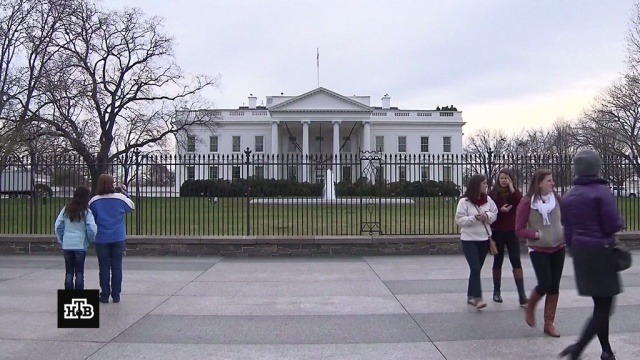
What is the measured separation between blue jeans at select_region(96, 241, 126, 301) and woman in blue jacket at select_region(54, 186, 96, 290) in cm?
26

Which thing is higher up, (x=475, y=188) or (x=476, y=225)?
(x=475, y=188)

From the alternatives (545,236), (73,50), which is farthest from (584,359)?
(73,50)

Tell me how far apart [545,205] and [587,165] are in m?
1.25

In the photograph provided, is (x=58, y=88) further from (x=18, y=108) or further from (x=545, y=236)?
(x=545, y=236)

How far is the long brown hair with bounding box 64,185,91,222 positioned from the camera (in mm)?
6980

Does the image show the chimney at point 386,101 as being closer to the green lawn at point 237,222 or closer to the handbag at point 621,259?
the green lawn at point 237,222

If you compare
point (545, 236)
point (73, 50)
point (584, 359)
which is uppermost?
point (73, 50)

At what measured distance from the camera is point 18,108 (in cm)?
2969

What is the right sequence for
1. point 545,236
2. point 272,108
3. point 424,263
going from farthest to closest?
point 272,108
point 424,263
point 545,236

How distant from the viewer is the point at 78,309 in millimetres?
6609

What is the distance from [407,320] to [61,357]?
3.70 metres

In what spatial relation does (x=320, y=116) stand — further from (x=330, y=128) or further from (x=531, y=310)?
(x=531, y=310)

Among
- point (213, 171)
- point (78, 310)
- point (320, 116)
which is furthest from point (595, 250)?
point (320, 116)

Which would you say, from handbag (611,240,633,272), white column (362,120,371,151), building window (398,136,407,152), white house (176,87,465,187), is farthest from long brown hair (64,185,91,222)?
building window (398,136,407,152)
